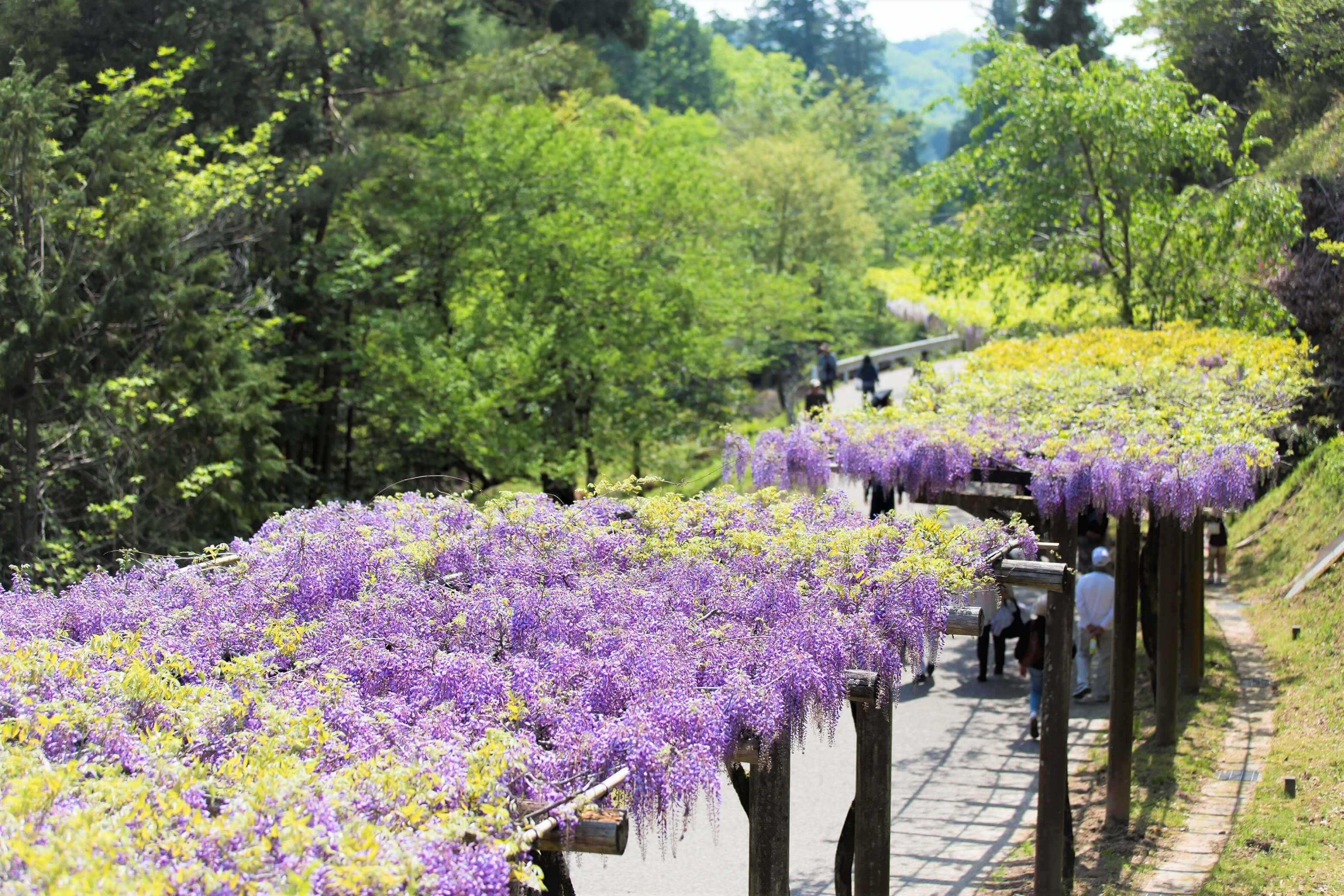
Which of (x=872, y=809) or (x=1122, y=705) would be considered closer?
(x=872, y=809)

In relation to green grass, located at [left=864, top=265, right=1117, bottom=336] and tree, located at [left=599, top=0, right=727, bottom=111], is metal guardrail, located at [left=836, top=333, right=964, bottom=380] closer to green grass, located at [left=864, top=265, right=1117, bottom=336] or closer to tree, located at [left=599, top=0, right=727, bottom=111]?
green grass, located at [left=864, top=265, right=1117, bottom=336]

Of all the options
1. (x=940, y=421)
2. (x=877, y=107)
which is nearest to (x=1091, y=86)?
(x=940, y=421)

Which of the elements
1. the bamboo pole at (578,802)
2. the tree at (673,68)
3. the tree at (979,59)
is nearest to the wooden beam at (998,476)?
the bamboo pole at (578,802)

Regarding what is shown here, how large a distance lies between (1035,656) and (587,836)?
903 centimetres

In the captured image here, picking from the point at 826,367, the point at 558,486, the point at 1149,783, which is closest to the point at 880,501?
the point at 1149,783

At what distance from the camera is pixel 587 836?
13.7 ft

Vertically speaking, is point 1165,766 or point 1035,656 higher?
point 1035,656

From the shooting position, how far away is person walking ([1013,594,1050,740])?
11945 millimetres

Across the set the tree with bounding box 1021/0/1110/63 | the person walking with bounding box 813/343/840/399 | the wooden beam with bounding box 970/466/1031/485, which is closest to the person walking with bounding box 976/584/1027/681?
the wooden beam with bounding box 970/466/1031/485

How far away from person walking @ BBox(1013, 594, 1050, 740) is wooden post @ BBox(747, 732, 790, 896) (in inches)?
246

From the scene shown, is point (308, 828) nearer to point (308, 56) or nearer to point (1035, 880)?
point (1035, 880)

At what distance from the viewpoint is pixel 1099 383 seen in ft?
39.7

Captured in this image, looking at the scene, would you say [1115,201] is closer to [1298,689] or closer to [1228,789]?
[1298,689]

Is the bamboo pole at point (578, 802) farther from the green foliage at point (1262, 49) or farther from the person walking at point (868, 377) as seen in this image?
the person walking at point (868, 377)
